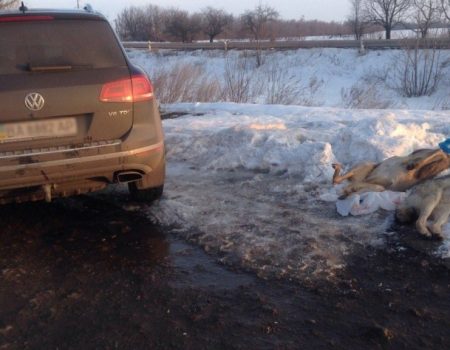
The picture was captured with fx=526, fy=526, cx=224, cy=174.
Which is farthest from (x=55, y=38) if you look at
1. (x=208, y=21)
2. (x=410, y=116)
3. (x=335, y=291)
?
(x=208, y=21)

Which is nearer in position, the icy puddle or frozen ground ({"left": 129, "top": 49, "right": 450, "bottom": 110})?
the icy puddle

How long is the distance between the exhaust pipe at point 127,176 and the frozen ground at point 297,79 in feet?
32.2

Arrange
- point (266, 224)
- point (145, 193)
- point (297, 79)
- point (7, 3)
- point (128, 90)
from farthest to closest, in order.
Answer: point (297, 79) < point (7, 3) < point (145, 193) < point (266, 224) < point (128, 90)

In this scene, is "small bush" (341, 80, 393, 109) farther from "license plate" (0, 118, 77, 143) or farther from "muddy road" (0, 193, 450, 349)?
"license plate" (0, 118, 77, 143)

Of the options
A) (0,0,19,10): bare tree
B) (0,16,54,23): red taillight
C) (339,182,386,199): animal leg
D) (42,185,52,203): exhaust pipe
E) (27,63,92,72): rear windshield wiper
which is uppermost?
(0,0,19,10): bare tree

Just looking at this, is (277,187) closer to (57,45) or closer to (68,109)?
(68,109)

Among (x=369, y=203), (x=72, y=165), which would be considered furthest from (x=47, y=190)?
(x=369, y=203)

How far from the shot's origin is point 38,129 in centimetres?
376

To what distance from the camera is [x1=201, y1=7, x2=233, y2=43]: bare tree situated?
57.6m

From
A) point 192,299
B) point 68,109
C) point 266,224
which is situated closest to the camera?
point 192,299

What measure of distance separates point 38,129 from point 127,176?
810 mm

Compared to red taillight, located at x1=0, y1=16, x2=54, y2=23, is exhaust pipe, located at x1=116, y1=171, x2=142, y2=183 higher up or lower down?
lower down

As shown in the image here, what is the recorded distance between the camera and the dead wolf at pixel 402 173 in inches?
182

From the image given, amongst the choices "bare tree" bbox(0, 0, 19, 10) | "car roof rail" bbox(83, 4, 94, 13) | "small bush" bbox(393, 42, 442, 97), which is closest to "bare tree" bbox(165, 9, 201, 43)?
"small bush" bbox(393, 42, 442, 97)
